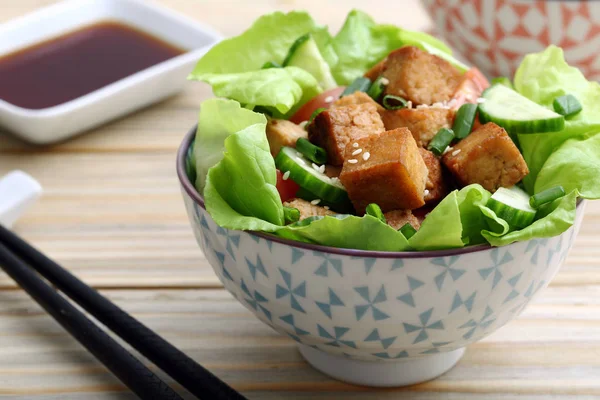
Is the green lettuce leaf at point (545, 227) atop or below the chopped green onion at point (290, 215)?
atop

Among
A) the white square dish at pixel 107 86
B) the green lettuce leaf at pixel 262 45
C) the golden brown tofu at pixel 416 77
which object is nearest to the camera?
the golden brown tofu at pixel 416 77

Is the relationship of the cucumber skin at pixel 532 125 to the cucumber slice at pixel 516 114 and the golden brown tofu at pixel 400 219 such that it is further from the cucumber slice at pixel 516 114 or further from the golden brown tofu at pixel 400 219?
the golden brown tofu at pixel 400 219

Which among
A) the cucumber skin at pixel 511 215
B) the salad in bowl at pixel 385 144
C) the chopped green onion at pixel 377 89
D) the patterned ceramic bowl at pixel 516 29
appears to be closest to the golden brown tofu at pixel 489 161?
the salad in bowl at pixel 385 144

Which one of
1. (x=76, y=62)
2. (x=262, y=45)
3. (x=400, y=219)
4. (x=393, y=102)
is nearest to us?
(x=400, y=219)

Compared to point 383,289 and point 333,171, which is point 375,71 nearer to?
point 333,171

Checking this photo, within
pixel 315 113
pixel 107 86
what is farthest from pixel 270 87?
pixel 107 86

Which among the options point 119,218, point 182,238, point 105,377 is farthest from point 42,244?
point 105,377

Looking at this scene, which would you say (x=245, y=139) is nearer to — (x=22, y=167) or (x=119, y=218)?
(x=119, y=218)
